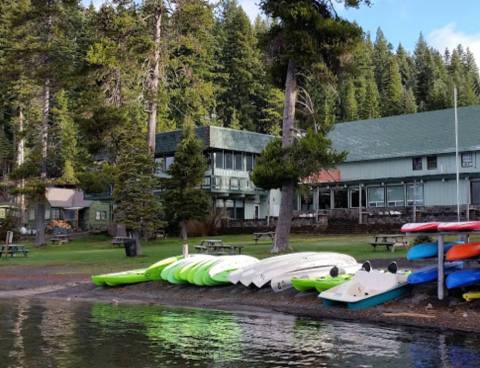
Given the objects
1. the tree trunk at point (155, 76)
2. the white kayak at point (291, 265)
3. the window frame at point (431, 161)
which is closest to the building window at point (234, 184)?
the tree trunk at point (155, 76)

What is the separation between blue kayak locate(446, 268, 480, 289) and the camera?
43.5ft

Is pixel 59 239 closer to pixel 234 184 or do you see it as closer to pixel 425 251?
pixel 234 184

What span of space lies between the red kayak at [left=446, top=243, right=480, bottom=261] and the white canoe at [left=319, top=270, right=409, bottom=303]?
1.23 meters

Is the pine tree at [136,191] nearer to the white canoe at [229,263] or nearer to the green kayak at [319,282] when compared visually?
the white canoe at [229,263]

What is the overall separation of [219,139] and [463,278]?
38.7m

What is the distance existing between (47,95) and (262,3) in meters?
21.4

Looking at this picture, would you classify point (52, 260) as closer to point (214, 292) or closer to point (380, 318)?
point (214, 292)

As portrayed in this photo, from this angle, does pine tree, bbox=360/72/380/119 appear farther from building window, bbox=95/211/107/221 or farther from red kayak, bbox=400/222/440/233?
red kayak, bbox=400/222/440/233

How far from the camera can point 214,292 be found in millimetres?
18266

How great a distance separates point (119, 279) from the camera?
2023 cm

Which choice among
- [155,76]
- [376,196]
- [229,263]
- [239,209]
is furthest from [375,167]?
[229,263]

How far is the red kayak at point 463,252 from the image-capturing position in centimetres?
1367

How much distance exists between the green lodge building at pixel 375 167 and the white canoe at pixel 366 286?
91.3 feet

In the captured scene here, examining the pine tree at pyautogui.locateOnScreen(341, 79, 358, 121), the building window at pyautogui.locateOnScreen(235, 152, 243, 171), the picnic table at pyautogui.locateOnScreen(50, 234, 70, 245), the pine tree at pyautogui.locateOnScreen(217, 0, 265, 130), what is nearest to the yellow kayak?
the picnic table at pyautogui.locateOnScreen(50, 234, 70, 245)
